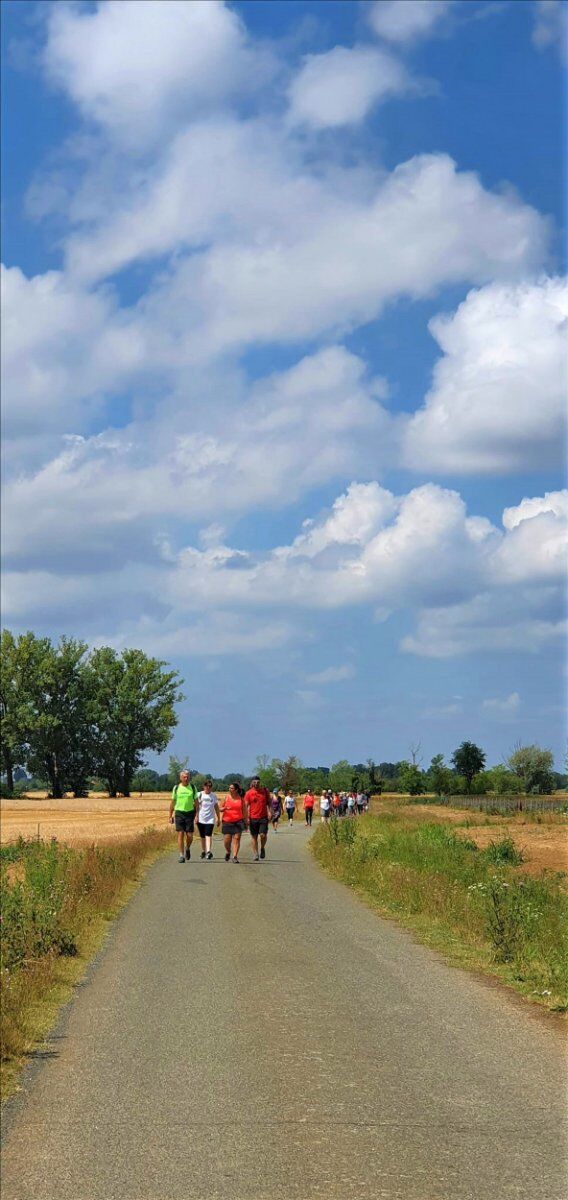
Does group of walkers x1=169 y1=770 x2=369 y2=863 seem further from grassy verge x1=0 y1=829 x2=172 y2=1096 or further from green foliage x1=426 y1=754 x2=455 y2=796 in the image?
green foliage x1=426 y1=754 x2=455 y2=796

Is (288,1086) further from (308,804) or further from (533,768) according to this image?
(533,768)

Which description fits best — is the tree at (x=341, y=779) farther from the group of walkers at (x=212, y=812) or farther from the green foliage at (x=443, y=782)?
the group of walkers at (x=212, y=812)

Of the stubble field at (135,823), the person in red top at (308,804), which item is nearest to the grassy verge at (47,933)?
the stubble field at (135,823)

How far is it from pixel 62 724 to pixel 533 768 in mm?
70856

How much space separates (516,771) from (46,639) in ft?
242

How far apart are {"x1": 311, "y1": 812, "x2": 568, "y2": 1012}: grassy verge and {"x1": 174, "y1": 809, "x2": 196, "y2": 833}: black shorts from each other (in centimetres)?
332

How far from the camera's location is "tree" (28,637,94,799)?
10325cm

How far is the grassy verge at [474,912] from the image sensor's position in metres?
11.2

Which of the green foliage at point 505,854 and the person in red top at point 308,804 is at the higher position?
the person in red top at point 308,804

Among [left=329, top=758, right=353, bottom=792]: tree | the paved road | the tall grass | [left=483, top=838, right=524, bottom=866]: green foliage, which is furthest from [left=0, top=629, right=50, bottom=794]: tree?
the paved road

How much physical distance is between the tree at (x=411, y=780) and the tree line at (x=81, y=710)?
38.1m

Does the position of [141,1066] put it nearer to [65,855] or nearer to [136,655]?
[65,855]

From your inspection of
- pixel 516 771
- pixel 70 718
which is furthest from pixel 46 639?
pixel 516 771

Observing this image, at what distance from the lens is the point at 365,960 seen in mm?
11625
